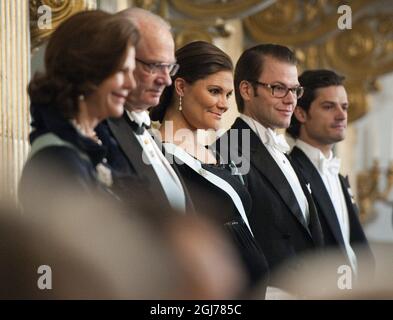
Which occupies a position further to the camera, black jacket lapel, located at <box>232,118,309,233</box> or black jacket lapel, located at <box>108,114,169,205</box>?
black jacket lapel, located at <box>232,118,309,233</box>

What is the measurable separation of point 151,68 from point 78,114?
0.26 metres

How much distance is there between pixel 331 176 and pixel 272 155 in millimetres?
426

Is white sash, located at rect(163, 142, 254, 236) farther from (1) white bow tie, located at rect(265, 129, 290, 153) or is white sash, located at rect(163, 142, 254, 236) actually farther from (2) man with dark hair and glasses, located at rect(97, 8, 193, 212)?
(1) white bow tie, located at rect(265, 129, 290, 153)

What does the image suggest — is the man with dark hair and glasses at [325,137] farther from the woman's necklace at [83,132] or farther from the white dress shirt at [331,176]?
A: the woman's necklace at [83,132]

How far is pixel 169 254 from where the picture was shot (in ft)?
7.17

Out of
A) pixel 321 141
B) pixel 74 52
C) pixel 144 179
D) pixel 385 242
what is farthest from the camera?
pixel 385 242

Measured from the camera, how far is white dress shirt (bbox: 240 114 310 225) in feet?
9.77

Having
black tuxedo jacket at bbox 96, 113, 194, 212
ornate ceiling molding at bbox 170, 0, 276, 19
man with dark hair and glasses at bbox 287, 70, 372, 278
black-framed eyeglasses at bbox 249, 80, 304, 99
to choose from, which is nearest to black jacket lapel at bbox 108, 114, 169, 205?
black tuxedo jacket at bbox 96, 113, 194, 212

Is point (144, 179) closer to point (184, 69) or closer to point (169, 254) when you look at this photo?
point (169, 254)

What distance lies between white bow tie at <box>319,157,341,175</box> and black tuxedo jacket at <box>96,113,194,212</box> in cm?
100

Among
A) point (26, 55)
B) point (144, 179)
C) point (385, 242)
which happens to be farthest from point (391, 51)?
point (144, 179)

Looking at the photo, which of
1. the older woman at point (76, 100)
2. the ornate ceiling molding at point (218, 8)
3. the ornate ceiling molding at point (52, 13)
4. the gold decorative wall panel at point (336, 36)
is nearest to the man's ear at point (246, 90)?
the ornate ceiling molding at point (52, 13)

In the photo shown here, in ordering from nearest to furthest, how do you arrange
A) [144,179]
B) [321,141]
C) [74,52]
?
[74,52]
[144,179]
[321,141]

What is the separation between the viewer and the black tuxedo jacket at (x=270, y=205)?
2.87 meters
